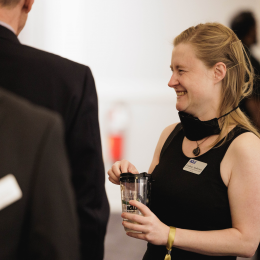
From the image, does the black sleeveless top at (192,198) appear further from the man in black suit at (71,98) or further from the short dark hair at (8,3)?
the short dark hair at (8,3)

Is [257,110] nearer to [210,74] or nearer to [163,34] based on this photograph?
[210,74]

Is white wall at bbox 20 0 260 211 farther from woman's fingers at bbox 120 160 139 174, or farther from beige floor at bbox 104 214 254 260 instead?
woman's fingers at bbox 120 160 139 174

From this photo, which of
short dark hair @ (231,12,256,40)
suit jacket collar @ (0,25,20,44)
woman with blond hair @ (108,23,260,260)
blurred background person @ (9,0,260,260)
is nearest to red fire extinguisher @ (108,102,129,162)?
blurred background person @ (9,0,260,260)

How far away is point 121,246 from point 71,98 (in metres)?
2.58

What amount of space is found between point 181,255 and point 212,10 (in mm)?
4177

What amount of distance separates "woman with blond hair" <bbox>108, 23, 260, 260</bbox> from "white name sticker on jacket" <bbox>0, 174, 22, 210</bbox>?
66 cm

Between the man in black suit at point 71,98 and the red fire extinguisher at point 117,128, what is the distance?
370cm

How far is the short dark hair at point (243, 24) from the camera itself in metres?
2.65

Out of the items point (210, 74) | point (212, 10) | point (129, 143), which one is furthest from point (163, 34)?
point (210, 74)

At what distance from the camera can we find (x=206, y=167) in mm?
1272

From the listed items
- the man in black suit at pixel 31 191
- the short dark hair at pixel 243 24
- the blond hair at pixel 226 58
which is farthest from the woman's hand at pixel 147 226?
the short dark hair at pixel 243 24

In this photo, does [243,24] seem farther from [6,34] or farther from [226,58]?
[6,34]

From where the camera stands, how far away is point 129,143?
4.74 m

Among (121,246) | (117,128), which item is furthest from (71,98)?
(117,128)
